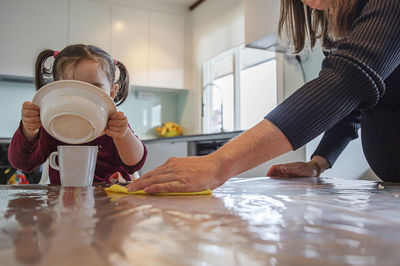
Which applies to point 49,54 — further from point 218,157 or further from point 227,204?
point 227,204

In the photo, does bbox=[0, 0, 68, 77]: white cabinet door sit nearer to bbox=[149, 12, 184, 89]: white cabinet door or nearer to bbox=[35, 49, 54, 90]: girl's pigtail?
bbox=[149, 12, 184, 89]: white cabinet door

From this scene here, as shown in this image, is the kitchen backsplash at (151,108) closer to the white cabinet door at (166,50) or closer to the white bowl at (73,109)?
the white cabinet door at (166,50)

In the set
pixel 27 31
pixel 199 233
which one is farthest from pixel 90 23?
pixel 199 233

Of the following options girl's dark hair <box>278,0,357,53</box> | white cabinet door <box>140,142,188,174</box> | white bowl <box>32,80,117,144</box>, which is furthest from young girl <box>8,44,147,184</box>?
white cabinet door <box>140,142,188,174</box>

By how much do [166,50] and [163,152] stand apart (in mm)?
1317

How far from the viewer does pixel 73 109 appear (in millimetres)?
605

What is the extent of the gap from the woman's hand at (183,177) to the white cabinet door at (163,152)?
2565 mm

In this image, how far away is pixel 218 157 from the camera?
0.57 meters

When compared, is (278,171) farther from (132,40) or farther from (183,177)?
(132,40)

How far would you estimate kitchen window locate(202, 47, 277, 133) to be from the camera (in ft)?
10.7

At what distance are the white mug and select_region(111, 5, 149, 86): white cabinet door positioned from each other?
332 centimetres

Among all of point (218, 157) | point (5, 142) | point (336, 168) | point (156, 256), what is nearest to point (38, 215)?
point (156, 256)

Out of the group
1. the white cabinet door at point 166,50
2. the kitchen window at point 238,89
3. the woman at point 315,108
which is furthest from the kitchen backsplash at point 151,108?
the woman at point 315,108

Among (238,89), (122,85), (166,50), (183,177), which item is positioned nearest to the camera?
(183,177)
